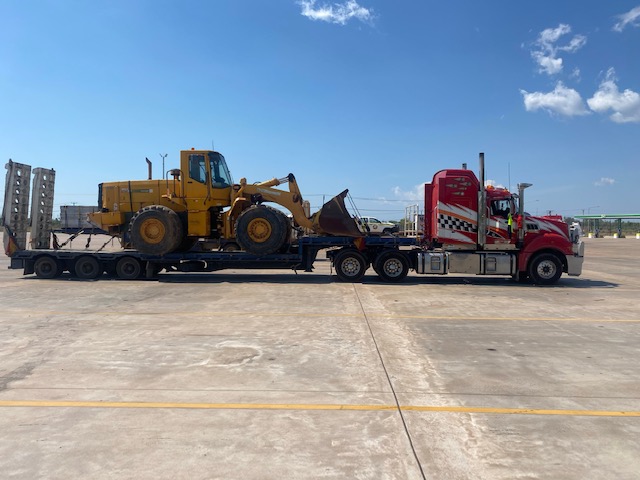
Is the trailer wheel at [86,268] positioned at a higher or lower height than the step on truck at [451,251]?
lower

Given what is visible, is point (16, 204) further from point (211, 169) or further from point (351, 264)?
point (351, 264)

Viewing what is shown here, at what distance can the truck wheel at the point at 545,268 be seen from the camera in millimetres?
14383

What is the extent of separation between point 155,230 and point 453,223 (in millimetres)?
9362

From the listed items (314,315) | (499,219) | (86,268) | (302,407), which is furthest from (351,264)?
(302,407)

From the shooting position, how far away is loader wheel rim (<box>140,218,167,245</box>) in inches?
571

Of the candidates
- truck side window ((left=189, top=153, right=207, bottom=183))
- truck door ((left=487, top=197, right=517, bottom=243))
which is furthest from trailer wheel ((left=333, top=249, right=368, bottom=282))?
truck side window ((left=189, top=153, right=207, bottom=183))

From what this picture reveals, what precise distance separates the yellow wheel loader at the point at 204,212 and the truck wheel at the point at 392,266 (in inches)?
43.3

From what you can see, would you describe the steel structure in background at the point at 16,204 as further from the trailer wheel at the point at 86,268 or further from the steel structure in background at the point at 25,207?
the trailer wheel at the point at 86,268

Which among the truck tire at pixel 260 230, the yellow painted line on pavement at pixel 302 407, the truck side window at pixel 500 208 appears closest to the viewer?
the yellow painted line on pavement at pixel 302 407

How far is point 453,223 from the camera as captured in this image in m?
14.5

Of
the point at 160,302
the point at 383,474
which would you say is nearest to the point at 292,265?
the point at 160,302

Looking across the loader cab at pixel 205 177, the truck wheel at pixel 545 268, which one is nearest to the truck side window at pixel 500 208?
the truck wheel at pixel 545 268

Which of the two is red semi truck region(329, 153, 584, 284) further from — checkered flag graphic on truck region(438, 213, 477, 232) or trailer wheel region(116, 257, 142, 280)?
trailer wheel region(116, 257, 142, 280)

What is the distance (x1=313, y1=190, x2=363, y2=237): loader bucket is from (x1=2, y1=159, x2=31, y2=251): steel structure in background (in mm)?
9864
